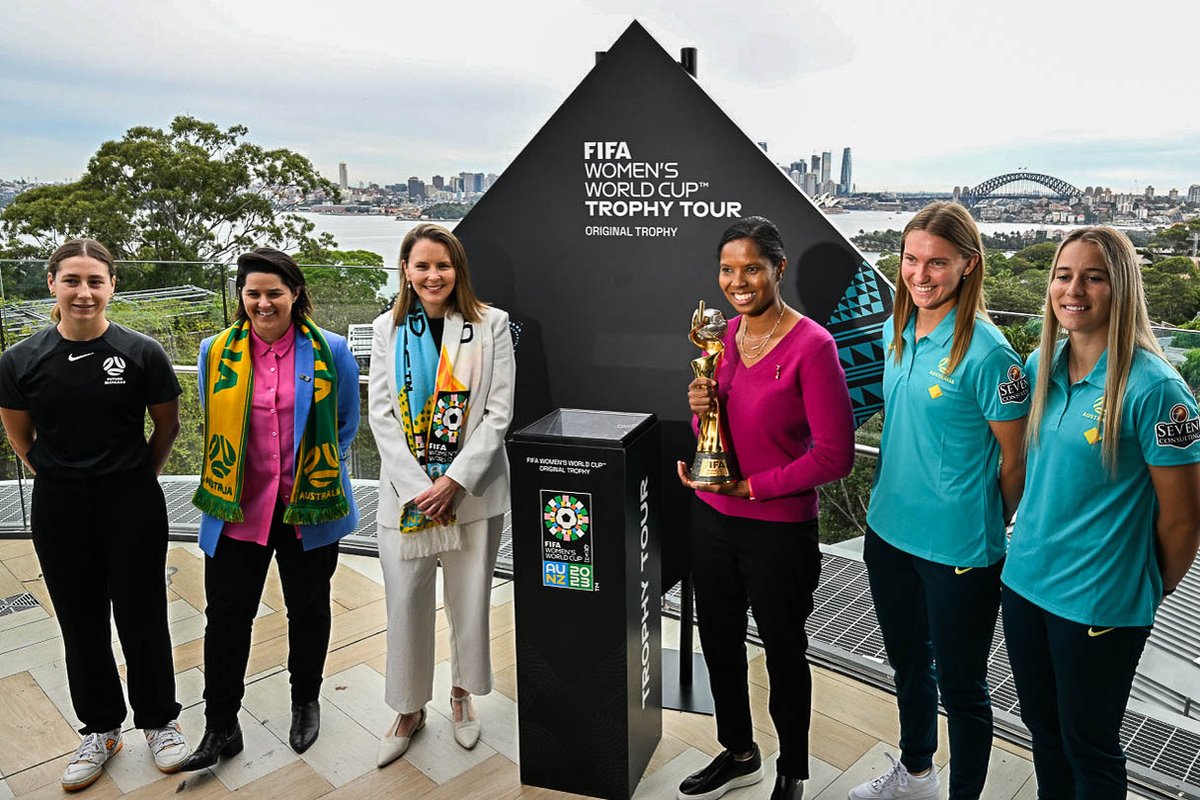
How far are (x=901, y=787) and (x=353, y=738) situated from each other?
176 cm

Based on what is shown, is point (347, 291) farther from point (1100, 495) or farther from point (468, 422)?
point (1100, 495)

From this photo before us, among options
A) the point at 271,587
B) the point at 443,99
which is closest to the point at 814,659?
the point at 271,587

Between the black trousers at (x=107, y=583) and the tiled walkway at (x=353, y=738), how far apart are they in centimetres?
23

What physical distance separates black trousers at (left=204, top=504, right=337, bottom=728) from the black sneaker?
1.28 m

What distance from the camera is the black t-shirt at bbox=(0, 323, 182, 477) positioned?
2467 millimetres

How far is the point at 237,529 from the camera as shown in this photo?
2.68 metres

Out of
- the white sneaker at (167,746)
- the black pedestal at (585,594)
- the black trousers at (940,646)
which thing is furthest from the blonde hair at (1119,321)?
the white sneaker at (167,746)

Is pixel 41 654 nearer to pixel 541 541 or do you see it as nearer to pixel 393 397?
pixel 393 397

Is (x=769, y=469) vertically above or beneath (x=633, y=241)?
beneath

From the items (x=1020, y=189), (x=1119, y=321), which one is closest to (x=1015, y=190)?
(x=1020, y=189)

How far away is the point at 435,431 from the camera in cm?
267

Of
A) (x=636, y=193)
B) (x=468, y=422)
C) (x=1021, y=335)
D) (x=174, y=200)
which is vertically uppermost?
(x=174, y=200)

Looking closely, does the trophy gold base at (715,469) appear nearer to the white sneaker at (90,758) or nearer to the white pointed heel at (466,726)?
the white pointed heel at (466,726)

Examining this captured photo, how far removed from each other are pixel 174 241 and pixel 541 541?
13.3 meters
